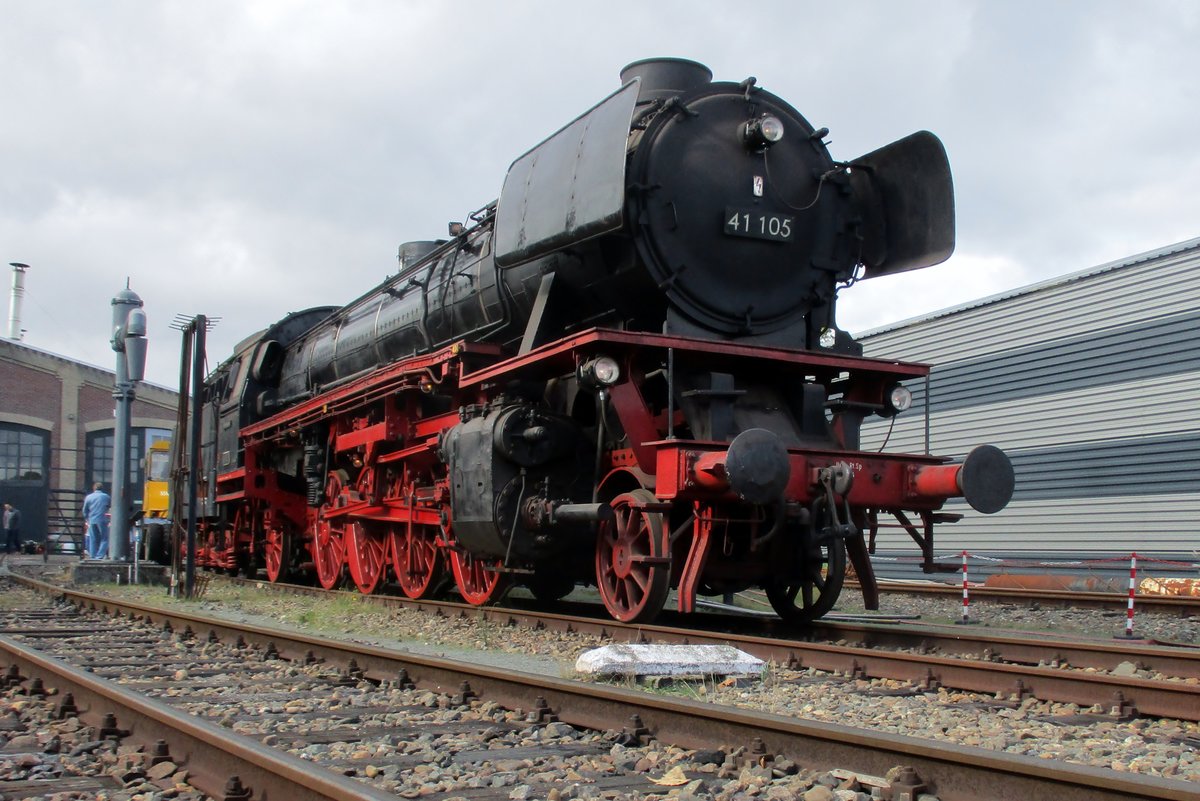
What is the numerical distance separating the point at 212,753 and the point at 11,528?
28762 mm

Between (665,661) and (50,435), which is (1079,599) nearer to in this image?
(665,661)

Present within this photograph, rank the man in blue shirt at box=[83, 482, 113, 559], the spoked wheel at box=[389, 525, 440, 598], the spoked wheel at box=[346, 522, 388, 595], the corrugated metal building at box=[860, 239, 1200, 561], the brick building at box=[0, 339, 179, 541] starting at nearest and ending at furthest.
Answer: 1. the spoked wheel at box=[389, 525, 440, 598]
2. the spoked wheel at box=[346, 522, 388, 595]
3. the corrugated metal building at box=[860, 239, 1200, 561]
4. the man in blue shirt at box=[83, 482, 113, 559]
5. the brick building at box=[0, 339, 179, 541]

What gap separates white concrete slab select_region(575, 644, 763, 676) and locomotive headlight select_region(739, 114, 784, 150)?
143 inches

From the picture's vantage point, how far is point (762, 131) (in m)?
7.45

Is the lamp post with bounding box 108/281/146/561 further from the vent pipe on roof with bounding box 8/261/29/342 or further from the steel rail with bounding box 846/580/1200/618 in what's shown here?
the vent pipe on roof with bounding box 8/261/29/342

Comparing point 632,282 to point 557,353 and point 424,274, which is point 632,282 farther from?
point 424,274

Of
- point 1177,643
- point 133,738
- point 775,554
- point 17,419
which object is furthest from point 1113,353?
point 17,419

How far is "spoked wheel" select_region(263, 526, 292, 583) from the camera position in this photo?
1396 cm

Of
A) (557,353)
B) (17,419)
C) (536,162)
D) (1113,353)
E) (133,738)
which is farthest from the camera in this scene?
(17,419)

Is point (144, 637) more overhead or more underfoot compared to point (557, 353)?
more underfoot

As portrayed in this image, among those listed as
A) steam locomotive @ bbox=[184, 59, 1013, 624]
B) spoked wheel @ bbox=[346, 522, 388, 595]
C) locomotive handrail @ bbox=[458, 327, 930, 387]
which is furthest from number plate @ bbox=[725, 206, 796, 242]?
spoked wheel @ bbox=[346, 522, 388, 595]

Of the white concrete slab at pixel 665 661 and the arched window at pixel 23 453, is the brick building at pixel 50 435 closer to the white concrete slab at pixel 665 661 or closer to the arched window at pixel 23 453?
the arched window at pixel 23 453

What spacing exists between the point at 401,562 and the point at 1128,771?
8.14 meters

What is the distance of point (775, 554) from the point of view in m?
7.66
